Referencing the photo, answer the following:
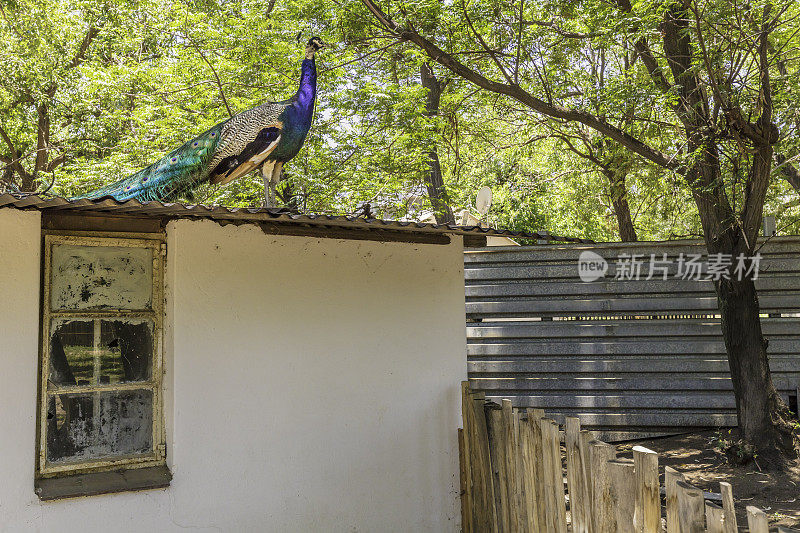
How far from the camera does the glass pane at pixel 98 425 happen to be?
14.0 feet

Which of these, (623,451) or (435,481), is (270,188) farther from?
(623,451)

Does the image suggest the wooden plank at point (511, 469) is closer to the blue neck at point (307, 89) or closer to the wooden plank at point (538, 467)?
the wooden plank at point (538, 467)

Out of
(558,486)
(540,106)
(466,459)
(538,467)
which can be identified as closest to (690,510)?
(558,486)

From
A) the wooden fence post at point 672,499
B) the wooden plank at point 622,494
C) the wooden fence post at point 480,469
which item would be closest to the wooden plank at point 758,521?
the wooden fence post at point 672,499

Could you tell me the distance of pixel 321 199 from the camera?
11609mm

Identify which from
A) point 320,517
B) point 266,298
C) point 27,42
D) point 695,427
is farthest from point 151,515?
point 27,42

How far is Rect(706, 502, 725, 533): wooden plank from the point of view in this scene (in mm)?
2662

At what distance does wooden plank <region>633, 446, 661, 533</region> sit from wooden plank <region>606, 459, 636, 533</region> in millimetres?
50

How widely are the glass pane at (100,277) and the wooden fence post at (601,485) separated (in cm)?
285

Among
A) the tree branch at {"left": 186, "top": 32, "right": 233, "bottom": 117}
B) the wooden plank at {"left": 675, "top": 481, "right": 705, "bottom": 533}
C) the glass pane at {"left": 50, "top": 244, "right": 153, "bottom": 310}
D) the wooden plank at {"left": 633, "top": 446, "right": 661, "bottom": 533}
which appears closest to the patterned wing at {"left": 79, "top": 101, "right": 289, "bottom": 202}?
the glass pane at {"left": 50, "top": 244, "right": 153, "bottom": 310}

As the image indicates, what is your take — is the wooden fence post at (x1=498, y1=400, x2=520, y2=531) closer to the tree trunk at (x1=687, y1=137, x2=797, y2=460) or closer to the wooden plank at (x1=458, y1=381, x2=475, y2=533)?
the wooden plank at (x1=458, y1=381, x2=475, y2=533)

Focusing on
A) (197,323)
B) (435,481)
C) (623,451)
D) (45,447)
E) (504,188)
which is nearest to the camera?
(45,447)

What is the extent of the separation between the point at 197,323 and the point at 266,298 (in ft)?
1.68

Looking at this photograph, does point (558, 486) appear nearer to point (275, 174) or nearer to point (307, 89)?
point (275, 174)
